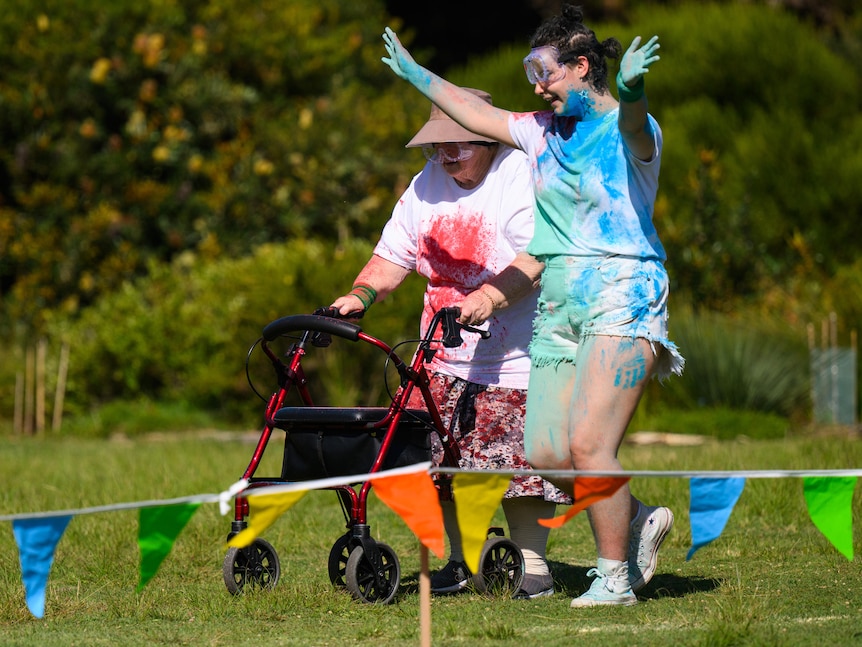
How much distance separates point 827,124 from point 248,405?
24.2ft

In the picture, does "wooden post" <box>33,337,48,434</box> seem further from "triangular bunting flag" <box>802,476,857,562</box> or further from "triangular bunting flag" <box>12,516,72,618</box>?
"triangular bunting flag" <box>802,476,857,562</box>

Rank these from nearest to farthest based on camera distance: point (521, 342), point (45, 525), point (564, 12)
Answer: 1. point (45, 525)
2. point (564, 12)
3. point (521, 342)

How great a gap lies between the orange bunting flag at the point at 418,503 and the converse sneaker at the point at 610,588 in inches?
41.5

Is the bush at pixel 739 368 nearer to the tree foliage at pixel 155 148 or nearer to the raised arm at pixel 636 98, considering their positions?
the tree foliage at pixel 155 148

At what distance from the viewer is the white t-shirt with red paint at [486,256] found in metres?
5.21

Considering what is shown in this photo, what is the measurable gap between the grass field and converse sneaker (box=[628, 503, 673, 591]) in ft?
0.32

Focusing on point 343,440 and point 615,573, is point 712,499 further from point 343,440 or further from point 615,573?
point 343,440

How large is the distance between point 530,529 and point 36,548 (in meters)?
2.18

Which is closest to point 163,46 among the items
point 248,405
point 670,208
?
point 248,405

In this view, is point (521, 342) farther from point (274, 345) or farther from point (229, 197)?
point (229, 197)

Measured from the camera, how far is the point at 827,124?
49.1ft

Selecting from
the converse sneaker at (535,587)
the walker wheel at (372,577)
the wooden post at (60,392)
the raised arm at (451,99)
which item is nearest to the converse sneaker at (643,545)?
the converse sneaker at (535,587)

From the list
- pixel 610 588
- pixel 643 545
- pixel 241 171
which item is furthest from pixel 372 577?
pixel 241 171

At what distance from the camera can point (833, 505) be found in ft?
12.7
